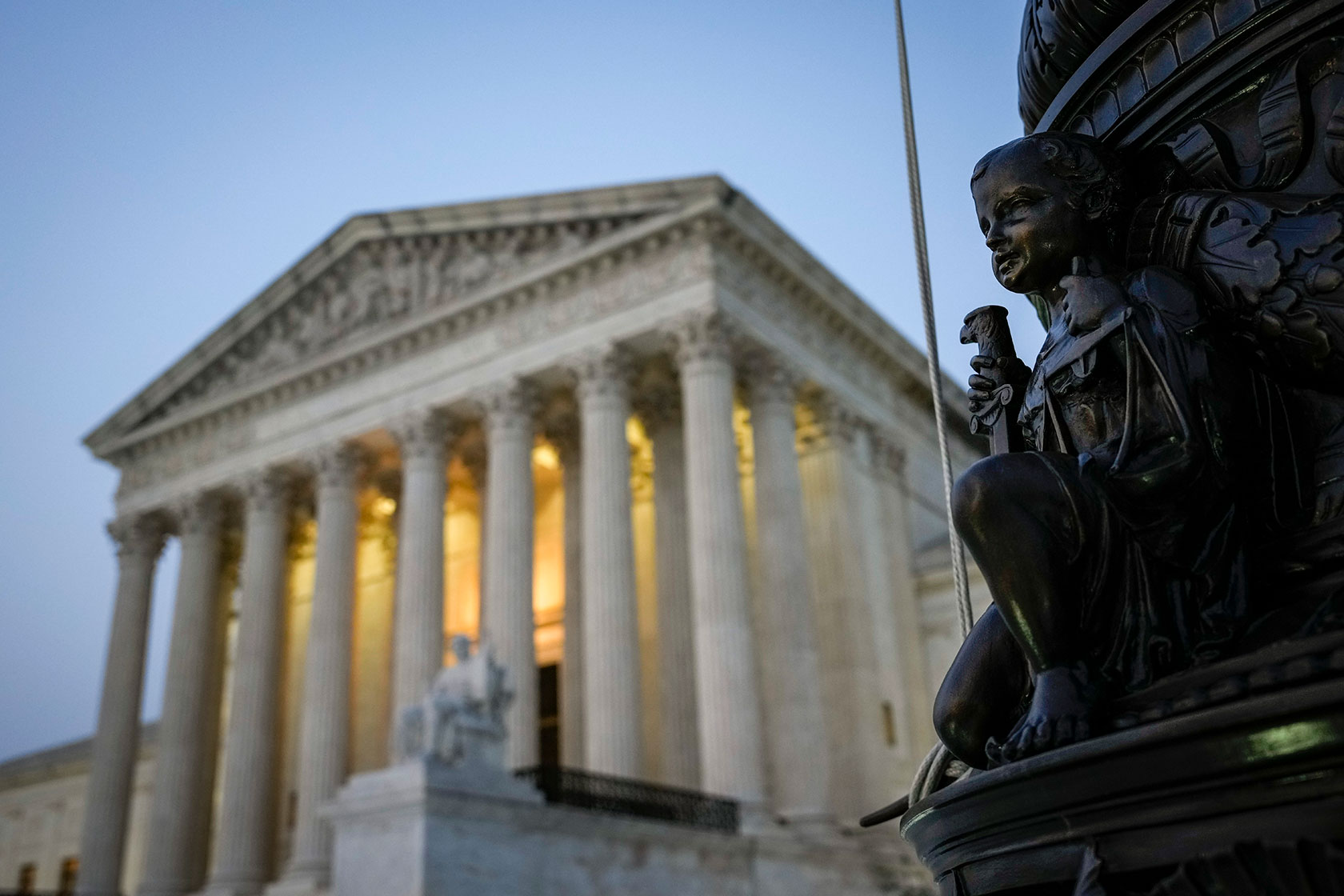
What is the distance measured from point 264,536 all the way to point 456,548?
5.38 metres

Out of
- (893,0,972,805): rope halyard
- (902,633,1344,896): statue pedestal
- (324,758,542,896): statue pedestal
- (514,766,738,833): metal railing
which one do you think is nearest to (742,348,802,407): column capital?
(514,766,738,833): metal railing

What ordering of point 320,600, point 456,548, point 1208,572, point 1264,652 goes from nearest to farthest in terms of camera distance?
1. point 1264,652
2. point 1208,572
3. point 320,600
4. point 456,548

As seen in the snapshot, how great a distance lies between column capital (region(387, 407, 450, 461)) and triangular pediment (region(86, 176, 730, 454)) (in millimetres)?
2520

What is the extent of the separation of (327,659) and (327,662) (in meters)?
0.07

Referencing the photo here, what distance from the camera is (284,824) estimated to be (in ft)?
114

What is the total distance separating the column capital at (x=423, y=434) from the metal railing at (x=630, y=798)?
397 inches

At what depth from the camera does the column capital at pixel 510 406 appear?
2934 cm

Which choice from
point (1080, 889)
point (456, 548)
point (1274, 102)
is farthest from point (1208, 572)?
point (456, 548)

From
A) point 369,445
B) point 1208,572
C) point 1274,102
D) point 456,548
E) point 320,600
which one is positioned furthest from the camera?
point 456,548

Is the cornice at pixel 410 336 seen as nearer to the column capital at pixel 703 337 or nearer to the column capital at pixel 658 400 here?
the column capital at pixel 703 337

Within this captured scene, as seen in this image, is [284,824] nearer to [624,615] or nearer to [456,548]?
[456,548]

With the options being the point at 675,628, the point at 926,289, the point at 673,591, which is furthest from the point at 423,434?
the point at 926,289

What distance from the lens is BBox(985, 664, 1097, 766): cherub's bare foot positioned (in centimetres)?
229

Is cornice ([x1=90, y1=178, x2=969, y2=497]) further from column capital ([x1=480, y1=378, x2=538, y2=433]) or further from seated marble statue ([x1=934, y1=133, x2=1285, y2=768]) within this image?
seated marble statue ([x1=934, y1=133, x2=1285, y2=768])
